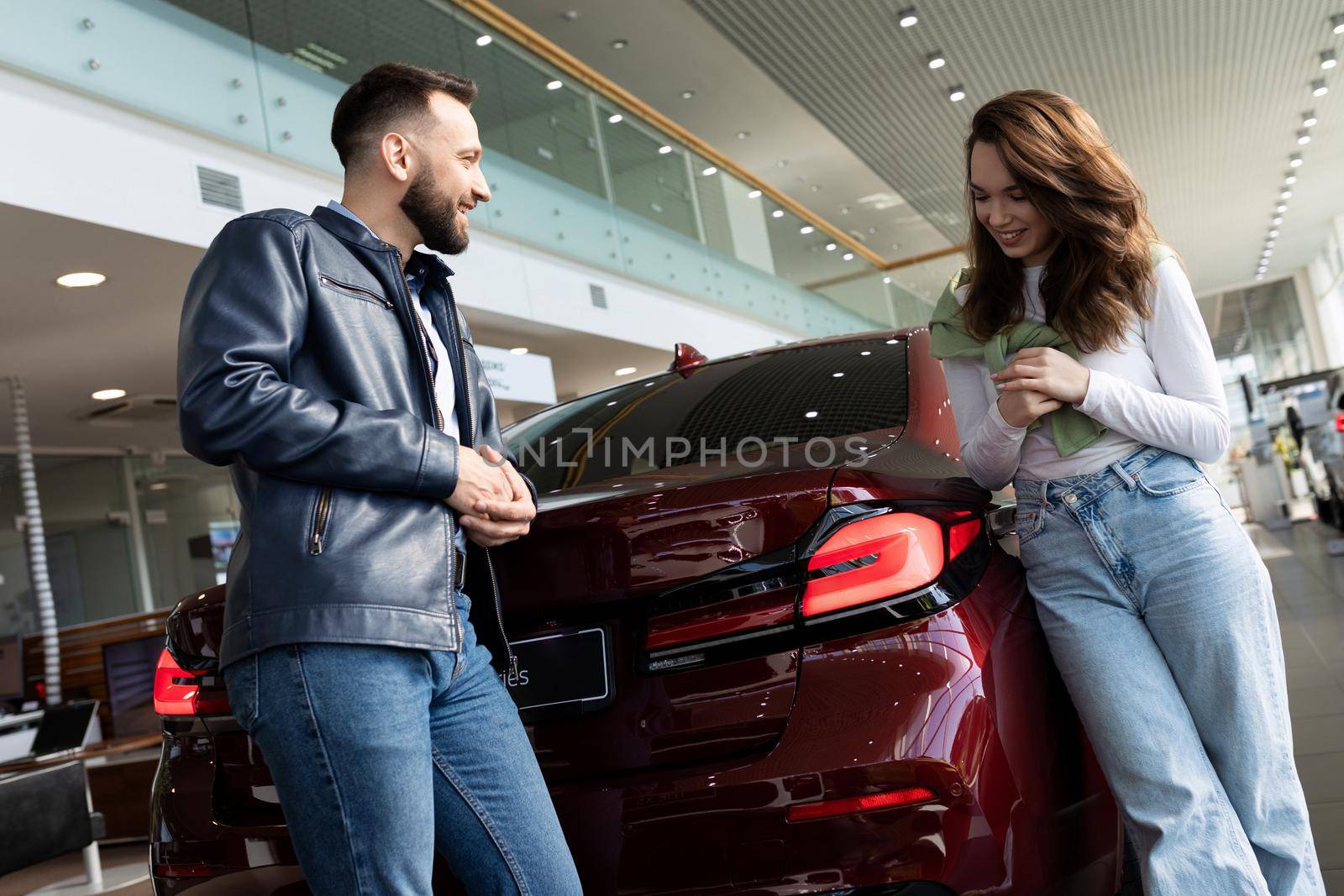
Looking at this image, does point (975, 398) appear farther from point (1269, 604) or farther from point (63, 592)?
point (63, 592)

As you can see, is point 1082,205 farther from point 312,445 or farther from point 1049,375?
point 312,445

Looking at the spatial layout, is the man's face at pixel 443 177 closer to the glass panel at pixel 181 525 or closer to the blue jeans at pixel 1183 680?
the blue jeans at pixel 1183 680

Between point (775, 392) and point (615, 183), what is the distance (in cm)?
822

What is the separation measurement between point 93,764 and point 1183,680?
552 cm

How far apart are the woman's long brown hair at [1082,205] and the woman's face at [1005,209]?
0.05 feet

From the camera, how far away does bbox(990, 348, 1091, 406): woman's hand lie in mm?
1601

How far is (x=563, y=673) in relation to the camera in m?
1.51

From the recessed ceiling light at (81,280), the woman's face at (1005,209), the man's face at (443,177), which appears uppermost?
the recessed ceiling light at (81,280)

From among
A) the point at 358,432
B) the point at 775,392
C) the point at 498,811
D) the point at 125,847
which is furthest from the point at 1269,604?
the point at 125,847

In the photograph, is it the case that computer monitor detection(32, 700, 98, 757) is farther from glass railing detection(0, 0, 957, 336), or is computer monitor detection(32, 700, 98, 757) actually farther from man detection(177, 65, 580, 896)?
man detection(177, 65, 580, 896)

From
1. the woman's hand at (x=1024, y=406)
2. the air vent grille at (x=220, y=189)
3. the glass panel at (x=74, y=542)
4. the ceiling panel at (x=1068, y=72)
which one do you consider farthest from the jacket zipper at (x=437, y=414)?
the glass panel at (x=74, y=542)

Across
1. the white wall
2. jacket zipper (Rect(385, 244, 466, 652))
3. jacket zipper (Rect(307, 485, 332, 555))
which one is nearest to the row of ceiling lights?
the white wall

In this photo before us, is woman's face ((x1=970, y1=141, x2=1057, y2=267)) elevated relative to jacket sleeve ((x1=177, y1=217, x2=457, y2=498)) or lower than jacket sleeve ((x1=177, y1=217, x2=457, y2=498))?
elevated

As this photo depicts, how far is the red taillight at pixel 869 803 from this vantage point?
53.5 inches
